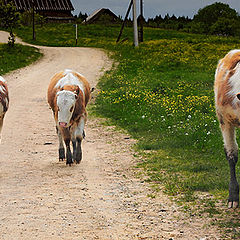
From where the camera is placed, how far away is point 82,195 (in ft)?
25.1

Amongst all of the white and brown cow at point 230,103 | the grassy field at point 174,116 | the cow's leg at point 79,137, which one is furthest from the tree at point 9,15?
the white and brown cow at point 230,103

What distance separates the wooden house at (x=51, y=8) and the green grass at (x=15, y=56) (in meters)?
33.7

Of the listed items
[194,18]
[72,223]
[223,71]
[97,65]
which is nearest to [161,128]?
[223,71]

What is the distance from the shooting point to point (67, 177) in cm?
888

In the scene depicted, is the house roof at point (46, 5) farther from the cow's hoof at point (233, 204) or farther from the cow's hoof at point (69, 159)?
the cow's hoof at point (233, 204)

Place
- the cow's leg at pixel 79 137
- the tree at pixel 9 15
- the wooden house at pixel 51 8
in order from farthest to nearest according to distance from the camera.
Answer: the wooden house at pixel 51 8 < the tree at pixel 9 15 < the cow's leg at pixel 79 137

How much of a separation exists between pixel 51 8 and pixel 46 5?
87 cm

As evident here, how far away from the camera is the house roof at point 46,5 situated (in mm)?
69037

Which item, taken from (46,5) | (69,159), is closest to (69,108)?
(69,159)

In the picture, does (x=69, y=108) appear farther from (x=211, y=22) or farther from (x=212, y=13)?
(x=212, y=13)

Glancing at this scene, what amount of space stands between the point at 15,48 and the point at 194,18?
66675 millimetres

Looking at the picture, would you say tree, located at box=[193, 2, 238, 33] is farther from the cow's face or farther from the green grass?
the cow's face

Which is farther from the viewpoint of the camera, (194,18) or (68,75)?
(194,18)

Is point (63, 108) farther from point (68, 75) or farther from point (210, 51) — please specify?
point (210, 51)
